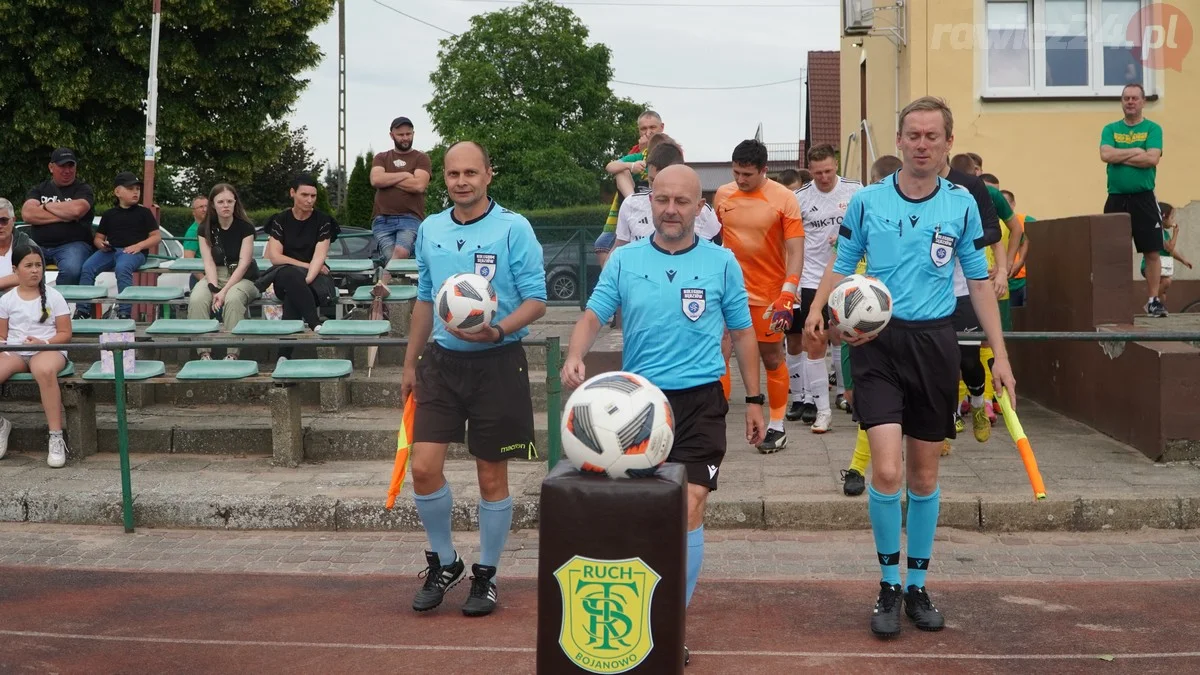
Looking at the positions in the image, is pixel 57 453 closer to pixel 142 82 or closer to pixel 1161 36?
pixel 1161 36

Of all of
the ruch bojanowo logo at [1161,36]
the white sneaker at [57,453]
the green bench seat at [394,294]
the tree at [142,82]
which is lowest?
the white sneaker at [57,453]

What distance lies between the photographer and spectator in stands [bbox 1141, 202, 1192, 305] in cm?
1385

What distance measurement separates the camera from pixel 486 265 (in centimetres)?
630

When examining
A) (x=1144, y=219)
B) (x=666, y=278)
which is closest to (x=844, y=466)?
(x=666, y=278)

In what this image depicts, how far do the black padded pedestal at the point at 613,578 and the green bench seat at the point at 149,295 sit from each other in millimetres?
9389

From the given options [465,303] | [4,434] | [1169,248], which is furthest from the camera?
[1169,248]

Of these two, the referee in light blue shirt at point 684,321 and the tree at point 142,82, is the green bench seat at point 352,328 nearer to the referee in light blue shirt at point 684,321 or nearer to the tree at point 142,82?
the referee in light blue shirt at point 684,321

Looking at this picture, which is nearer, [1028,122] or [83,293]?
[83,293]

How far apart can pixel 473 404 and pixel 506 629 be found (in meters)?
1.07

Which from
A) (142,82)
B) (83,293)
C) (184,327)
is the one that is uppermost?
(142,82)

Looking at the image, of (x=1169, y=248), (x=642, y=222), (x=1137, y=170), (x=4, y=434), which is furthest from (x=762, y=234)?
(x=1169, y=248)

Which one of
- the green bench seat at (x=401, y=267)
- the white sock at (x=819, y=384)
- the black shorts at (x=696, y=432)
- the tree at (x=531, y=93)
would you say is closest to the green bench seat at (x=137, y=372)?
the green bench seat at (x=401, y=267)

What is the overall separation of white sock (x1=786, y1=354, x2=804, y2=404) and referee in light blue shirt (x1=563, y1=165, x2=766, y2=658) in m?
5.10

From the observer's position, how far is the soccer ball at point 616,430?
14.2ft
